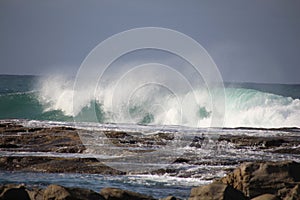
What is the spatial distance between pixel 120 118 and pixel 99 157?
41.6 m

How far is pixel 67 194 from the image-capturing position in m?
12.8

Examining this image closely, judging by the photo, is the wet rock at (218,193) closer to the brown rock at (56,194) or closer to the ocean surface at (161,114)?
the brown rock at (56,194)

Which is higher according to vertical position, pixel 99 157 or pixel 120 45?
pixel 120 45

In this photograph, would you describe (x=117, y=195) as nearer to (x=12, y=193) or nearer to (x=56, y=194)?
(x=56, y=194)

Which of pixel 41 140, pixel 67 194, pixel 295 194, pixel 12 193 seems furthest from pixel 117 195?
pixel 41 140

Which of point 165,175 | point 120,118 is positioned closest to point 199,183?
point 165,175

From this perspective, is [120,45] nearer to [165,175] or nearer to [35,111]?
[165,175]

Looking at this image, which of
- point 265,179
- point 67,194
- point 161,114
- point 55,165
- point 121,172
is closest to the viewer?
point 67,194

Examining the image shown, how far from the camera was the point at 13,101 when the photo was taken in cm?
7256

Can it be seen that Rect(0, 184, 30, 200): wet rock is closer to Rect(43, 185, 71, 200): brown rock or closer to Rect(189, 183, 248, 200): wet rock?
Rect(43, 185, 71, 200): brown rock

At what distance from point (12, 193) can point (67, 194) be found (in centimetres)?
130

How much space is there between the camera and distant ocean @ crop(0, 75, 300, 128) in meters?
61.4

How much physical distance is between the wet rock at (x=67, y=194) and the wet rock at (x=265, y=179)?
3300 millimetres

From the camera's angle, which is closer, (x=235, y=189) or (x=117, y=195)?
(x=235, y=189)
